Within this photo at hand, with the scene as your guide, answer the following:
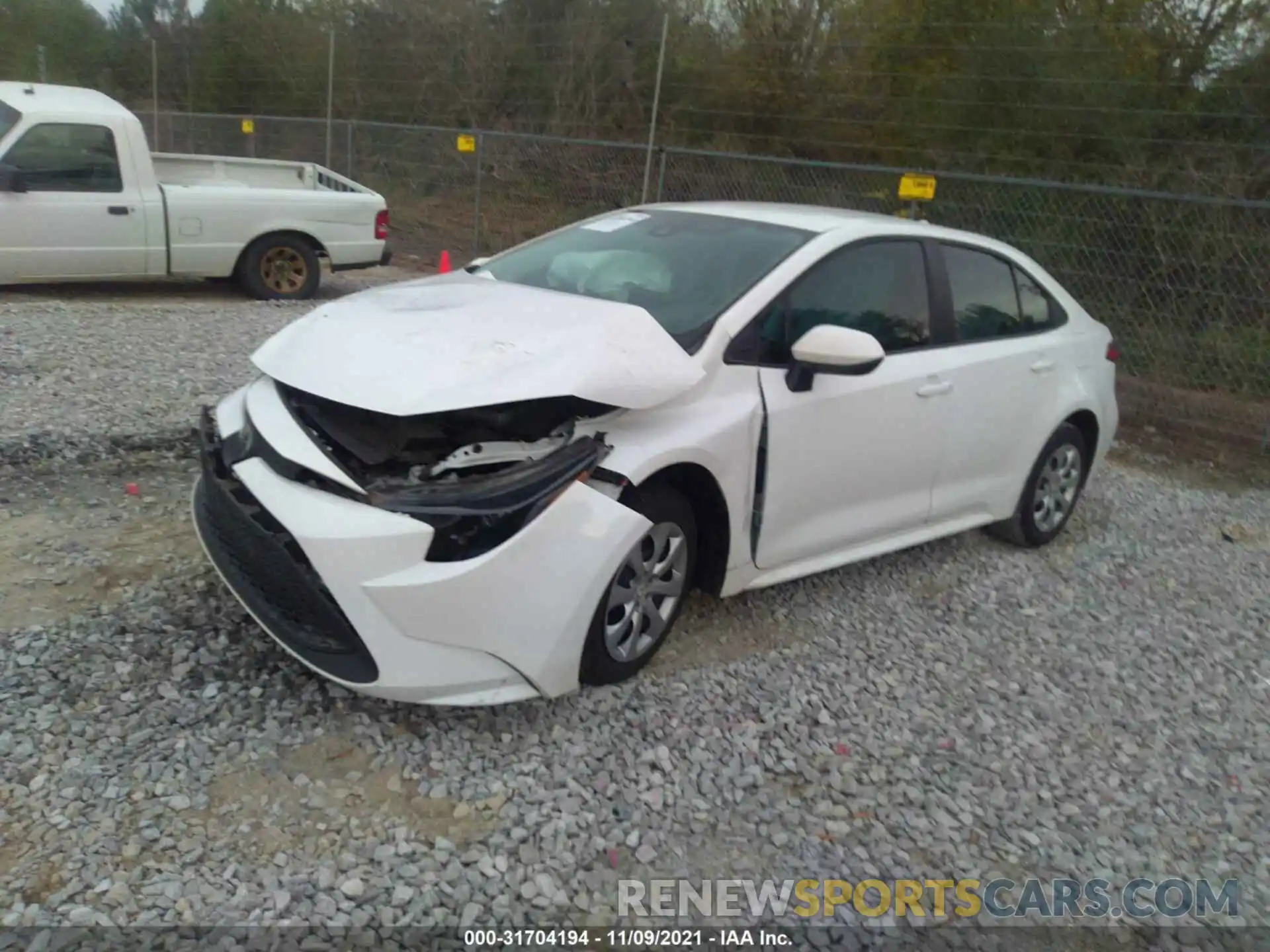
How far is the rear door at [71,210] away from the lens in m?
8.88

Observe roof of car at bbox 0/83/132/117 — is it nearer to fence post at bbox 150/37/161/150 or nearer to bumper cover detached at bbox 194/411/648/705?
bumper cover detached at bbox 194/411/648/705

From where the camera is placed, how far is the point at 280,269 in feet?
33.8

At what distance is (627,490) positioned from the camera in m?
3.52

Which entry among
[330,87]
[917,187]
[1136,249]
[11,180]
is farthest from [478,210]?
[1136,249]

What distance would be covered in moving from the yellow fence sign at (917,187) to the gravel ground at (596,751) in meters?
4.33

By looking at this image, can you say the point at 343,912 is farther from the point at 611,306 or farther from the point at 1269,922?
the point at 1269,922

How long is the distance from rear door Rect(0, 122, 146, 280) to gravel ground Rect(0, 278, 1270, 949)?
14.6 feet

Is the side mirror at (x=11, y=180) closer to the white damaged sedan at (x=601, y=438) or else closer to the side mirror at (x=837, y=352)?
the white damaged sedan at (x=601, y=438)

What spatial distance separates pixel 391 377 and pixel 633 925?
1.72m

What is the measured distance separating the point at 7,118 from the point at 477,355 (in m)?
7.61

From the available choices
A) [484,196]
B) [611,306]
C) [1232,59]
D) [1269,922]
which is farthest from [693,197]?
[1269,922]

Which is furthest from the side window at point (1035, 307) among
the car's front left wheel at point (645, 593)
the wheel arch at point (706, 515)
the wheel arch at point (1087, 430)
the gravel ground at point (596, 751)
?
the car's front left wheel at point (645, 593)

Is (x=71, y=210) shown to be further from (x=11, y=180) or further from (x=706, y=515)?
(x=706, y=515)

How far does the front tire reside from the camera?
18.2 ft
